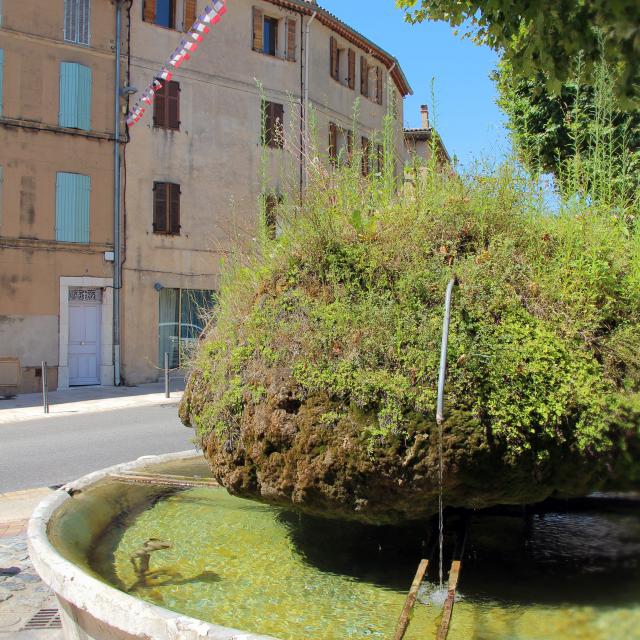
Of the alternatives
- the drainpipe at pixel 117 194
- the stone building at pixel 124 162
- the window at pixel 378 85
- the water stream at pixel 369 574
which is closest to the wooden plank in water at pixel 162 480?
the water stream at pixel 369 574

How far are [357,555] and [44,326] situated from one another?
645 inches

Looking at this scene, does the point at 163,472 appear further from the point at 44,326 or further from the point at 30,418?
the point at 44,326

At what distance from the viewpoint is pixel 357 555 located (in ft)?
13.3

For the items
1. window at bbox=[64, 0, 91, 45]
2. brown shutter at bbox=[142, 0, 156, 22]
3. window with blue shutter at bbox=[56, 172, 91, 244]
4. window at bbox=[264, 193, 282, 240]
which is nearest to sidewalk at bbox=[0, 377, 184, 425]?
window with blue shutter at bbox=[56, 172, 91, 244]

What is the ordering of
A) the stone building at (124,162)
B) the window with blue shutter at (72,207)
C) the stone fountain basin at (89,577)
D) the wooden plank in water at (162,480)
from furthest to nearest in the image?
the window with blue shutter at (72,207), the stone building at (124,162), the wooden plank in water at (162,480), the stone fountain basin at (89,577)

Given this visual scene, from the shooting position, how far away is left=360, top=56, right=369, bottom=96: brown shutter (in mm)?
25562

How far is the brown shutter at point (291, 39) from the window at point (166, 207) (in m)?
5.87

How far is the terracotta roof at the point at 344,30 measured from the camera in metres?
22.3

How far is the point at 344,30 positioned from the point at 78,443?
18.6 meters

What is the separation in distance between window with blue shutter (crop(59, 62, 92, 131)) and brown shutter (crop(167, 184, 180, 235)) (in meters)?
2.86

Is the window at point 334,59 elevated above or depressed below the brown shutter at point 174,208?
above

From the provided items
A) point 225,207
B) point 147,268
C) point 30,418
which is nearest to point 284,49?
point 225,207

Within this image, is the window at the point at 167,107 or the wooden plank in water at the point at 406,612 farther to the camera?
the window at the point at 167,107

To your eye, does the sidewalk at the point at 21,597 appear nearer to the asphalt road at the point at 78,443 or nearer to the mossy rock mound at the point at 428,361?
the mossy rock mound at the point at 428,361
